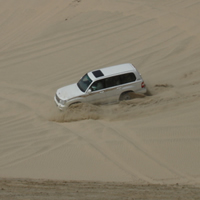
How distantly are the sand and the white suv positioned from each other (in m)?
0.33

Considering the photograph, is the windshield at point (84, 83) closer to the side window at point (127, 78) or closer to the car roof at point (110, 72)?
the car roof at point (110, 72)

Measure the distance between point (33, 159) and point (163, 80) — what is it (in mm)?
7313

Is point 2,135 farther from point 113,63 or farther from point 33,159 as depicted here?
point 113,63

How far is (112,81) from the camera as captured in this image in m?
13.4

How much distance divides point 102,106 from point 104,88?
667 millimetres

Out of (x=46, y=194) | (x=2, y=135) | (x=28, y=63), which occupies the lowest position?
(x=46, y=194)

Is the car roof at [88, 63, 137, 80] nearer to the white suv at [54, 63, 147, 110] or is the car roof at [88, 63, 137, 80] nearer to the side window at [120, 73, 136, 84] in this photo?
the white suv at [54, 63, 147, 110]

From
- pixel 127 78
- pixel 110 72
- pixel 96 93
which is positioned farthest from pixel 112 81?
pixel 96 93

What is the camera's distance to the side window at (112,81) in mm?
13345

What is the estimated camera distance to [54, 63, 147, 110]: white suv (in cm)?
1316

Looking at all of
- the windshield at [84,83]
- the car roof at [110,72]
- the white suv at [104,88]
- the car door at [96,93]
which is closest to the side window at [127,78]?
the white suv at [104,88]

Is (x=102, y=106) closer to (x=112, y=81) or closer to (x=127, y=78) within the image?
(x=112, y=81)

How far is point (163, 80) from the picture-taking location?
619 inches

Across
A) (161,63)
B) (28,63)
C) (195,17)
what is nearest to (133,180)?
(161,63)
